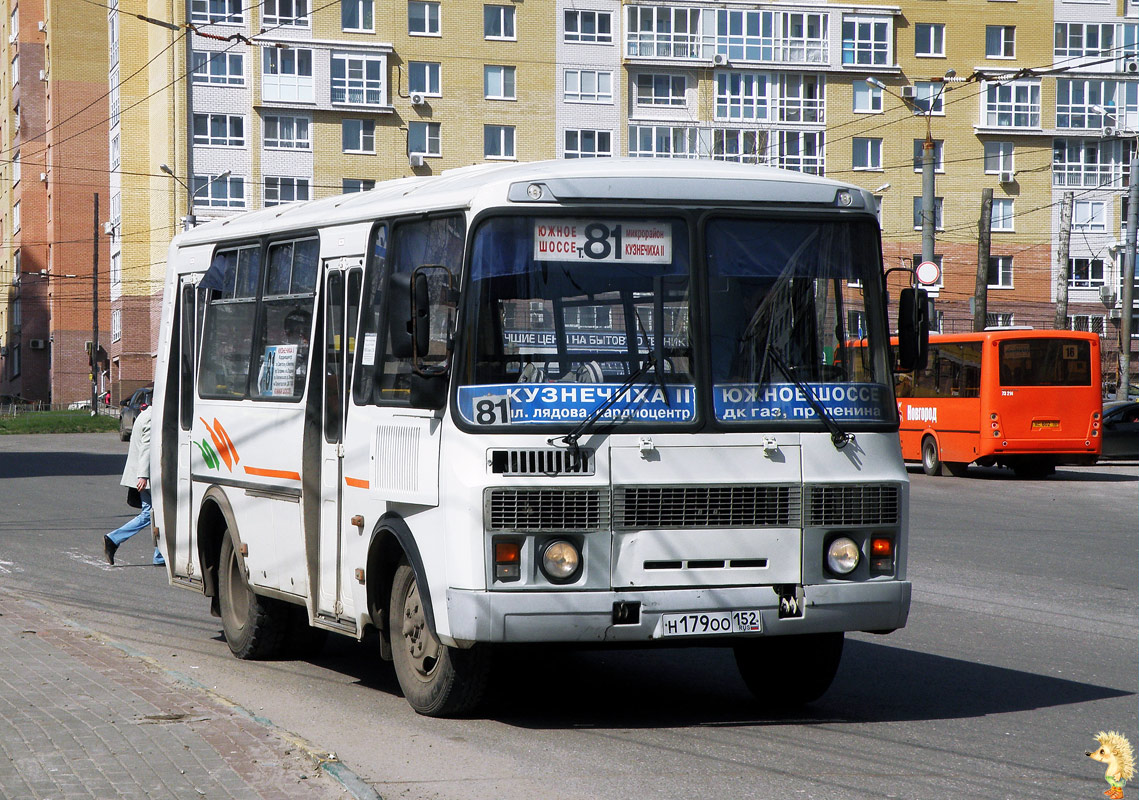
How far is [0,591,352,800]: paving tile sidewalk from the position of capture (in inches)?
228

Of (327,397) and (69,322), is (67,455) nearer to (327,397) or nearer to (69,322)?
(327,397)

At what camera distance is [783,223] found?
7.55 meters

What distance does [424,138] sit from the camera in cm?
6825

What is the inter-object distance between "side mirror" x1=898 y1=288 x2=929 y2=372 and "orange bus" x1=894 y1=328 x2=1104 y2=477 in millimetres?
23436

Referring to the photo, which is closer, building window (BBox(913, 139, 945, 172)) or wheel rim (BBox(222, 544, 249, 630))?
wheel rim (BBox(222, 544, 249, 630))

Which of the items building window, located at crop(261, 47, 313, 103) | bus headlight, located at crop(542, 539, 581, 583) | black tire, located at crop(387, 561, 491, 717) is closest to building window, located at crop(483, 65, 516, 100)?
building window, located at crop(261, 47, 313, 103)

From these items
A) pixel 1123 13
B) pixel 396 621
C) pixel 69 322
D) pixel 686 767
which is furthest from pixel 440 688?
pixel 69 322

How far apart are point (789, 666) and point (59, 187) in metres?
87.1

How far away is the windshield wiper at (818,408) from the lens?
7.38m

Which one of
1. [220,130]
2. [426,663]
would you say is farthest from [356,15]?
A: [426,663]

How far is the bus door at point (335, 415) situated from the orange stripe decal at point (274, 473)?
337 mm

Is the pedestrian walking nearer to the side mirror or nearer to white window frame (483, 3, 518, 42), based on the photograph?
the side mirror

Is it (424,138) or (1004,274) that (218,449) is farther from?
(1004,274)

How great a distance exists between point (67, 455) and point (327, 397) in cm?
3083
